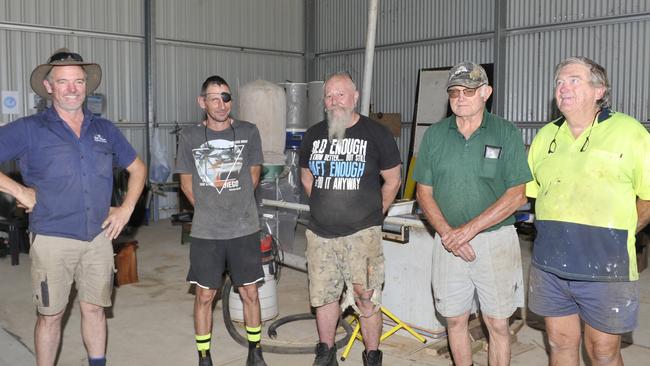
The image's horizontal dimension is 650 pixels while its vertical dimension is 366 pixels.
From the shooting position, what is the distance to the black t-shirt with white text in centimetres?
348

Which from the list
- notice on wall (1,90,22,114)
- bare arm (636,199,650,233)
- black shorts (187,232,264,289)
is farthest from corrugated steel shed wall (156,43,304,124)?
bare arm (636,199,650,233)

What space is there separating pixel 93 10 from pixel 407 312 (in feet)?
26.0

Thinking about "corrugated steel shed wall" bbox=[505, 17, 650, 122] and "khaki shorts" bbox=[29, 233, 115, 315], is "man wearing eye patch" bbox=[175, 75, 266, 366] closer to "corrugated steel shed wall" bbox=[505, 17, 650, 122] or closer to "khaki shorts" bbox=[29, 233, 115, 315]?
"khaki shorts" bbox=[29, 233, 115, 315]

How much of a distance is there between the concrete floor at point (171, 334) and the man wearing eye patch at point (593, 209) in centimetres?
151

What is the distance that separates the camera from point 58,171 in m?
3.09

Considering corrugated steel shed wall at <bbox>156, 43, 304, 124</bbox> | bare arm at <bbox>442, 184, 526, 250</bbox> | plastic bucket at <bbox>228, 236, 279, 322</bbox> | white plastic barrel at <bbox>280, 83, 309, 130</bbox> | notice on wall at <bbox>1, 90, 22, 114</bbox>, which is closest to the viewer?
bare arm at <bbox>442, 184, 526, 250</bbox>

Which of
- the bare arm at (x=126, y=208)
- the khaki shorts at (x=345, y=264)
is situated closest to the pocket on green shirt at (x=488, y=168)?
the khaki shorts at (x=345, y=264)

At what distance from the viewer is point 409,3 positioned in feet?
36.9

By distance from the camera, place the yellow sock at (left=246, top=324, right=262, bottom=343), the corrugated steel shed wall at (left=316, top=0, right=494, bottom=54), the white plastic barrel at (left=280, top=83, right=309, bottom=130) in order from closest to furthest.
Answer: the yellow sock at (left=246, top=324, right=262, bottom=343) < the white plastic barrel at (left=280, top=83, right=309, bottom=130) < the corrugated steel shed wall at (left=316, top=0, right=494, bottom=54)

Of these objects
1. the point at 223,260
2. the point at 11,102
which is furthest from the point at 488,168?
the point at 11,102

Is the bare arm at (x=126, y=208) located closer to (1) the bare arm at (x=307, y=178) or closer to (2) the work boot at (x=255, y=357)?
(1) the bare arm at (x=307, y=178)

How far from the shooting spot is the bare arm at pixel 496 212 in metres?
2.96

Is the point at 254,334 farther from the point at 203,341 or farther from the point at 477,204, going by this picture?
the point at 477,204

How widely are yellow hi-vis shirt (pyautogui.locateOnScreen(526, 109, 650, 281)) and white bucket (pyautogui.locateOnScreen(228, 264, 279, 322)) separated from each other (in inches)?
100
